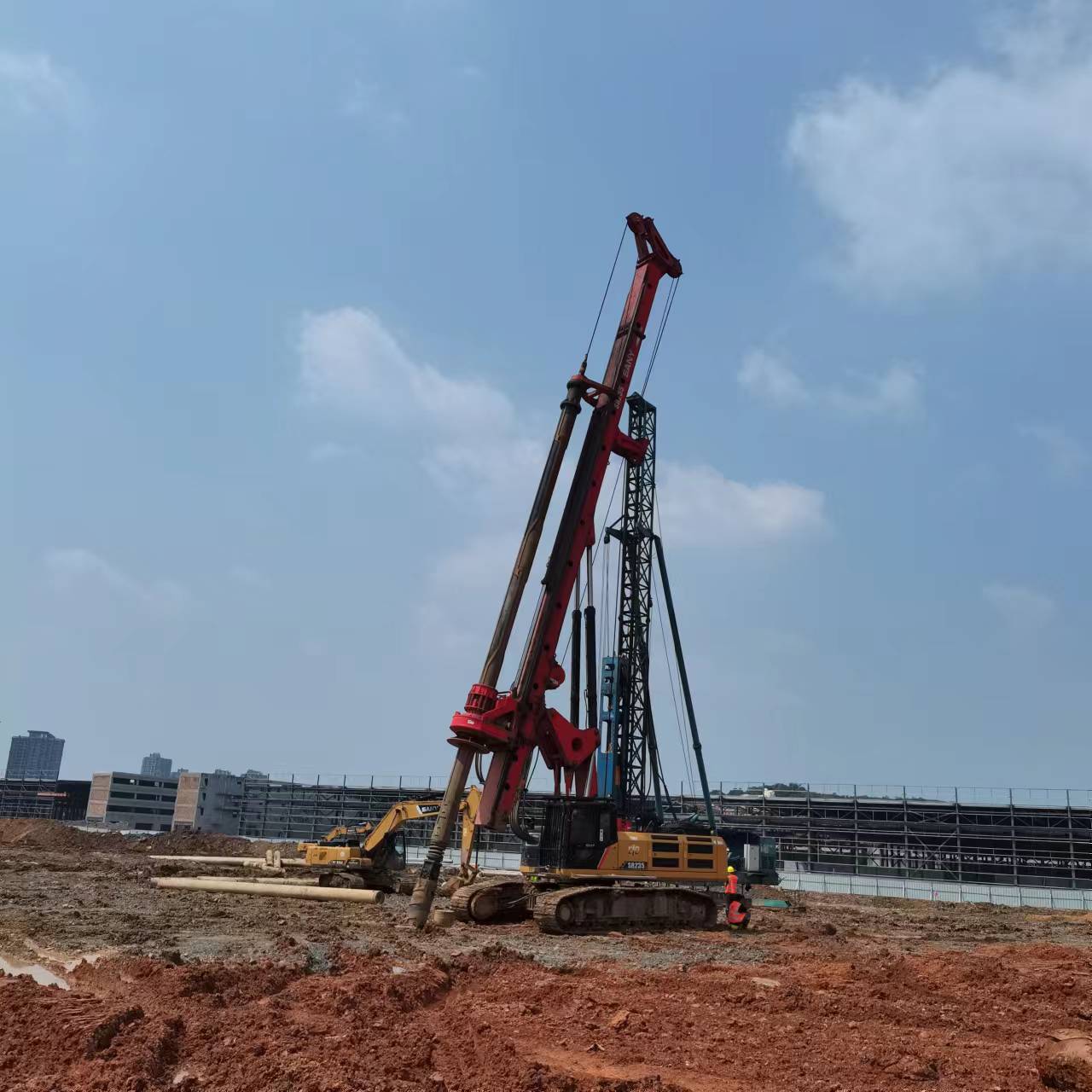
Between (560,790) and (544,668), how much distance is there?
2.75 metres

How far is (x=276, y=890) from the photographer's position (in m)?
23.0

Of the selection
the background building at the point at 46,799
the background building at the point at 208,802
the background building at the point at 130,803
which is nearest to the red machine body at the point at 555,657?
the background building at the point at 208,802

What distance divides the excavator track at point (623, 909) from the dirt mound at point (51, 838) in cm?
4076

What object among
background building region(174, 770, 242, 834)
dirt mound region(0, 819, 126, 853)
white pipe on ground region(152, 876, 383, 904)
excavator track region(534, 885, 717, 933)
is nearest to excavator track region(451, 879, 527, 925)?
excavator track region(534, 885, 717, 933)

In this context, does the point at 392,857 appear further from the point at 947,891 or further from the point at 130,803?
the point at 130,803

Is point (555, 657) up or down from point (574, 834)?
up

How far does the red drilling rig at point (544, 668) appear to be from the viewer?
17.2 m

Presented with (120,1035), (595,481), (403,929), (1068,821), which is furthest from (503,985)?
(1068,821)

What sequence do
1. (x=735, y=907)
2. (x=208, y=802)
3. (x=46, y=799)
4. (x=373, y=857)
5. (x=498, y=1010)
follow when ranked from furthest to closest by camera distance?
(x=46, y=799)
(x=208, y=802)
(x=373, y=857)
(x=735, y=907)
(x=498, y=1010)

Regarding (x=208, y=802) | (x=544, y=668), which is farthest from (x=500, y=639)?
(x=208, y=802)

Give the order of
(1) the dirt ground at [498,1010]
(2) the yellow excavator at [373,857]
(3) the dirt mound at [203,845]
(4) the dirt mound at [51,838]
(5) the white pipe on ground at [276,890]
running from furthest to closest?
(4) the dirt mound at [51,838]
(3) the dirt mound at [203,845]
(2) the yellow excavator at [373,857]
(5) the white pipe on ground at [276,890]
(1) the dirt ground at [498,1010]

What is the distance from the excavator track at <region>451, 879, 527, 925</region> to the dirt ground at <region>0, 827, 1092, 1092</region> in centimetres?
89

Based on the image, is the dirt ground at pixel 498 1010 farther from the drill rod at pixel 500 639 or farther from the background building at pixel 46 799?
the background building at pixel 46 799

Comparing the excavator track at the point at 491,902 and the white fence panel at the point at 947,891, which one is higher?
the excavator track at the point at 491,902
